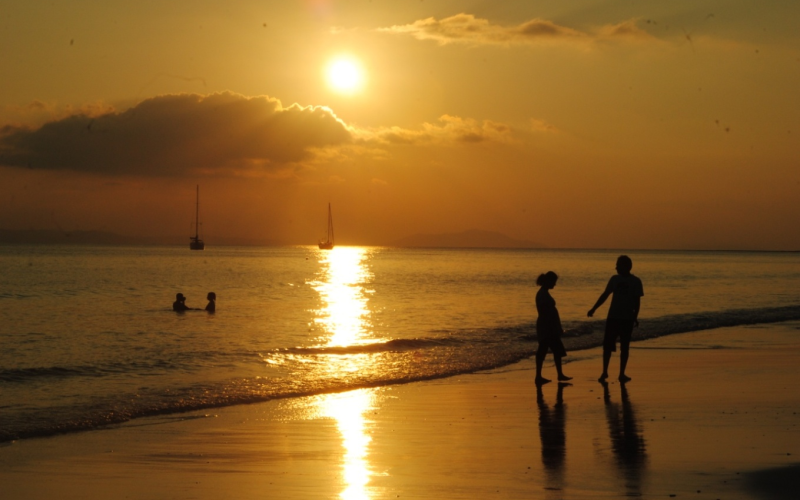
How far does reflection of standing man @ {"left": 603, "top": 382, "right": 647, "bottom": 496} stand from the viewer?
7.01m

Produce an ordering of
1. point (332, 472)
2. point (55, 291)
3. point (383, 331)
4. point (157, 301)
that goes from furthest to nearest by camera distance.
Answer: point (55, 291) < point (157, 301) < point (383, 331) < point (332, 472)

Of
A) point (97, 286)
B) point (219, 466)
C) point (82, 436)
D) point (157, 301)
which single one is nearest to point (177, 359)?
point (82, 436)

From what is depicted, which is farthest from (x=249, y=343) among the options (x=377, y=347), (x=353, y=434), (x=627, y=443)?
(x=627, y=443)

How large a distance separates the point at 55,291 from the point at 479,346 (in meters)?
38.3

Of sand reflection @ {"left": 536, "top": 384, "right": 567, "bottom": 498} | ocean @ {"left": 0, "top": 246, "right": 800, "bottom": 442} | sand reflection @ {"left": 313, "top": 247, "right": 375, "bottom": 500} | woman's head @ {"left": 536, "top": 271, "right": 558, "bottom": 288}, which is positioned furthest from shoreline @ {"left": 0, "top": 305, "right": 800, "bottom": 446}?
sand reflection @ {"left": 536, "top": 384, "right": 567, "bottom": 498}

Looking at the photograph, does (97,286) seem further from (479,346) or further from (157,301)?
(479,346)

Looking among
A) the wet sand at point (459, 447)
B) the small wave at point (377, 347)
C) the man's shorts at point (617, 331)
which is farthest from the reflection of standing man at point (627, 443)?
the small wave at point (377, 347)

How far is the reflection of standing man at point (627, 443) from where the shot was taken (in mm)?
7012

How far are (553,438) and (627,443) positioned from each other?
0.84 meters

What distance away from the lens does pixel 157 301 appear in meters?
43.6

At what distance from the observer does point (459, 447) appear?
8562 mm

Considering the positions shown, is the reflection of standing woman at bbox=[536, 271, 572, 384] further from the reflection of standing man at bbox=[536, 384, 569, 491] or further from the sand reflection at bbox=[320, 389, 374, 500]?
the sand reflection at bbox=[320, 389, 374, 500]

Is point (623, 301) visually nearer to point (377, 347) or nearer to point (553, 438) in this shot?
point (553, 438)

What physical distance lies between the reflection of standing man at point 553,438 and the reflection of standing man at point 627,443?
548mm
